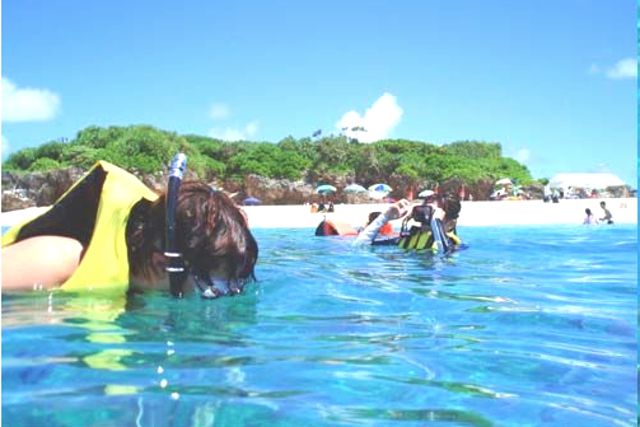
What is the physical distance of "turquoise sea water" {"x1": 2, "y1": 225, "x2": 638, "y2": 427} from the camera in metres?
1.66

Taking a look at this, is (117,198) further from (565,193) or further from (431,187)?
(565,193)

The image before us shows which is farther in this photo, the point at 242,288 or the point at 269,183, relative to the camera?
the point at 269,183

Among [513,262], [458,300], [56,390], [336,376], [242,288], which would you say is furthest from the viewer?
[513,262]

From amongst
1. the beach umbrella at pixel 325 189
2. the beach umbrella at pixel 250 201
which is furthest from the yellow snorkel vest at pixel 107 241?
the beach umbrella at pixel 325 189

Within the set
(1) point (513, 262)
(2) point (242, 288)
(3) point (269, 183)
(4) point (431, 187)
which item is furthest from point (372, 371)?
(4) point (431, 187)

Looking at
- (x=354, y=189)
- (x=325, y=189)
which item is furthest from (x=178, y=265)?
(x=354, y=189)

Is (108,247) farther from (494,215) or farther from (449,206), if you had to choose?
(494,215)

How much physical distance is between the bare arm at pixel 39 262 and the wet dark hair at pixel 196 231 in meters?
0.22

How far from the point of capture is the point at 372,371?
6.66ft

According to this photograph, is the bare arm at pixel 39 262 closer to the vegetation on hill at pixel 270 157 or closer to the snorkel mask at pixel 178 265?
the snorkel mask at pixel 178 265

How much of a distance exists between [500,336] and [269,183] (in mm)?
32300

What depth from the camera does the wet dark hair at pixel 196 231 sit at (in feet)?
8.42

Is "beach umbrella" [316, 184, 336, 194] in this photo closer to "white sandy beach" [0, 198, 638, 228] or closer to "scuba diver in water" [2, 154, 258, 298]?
"white sandy beach" [0, 198, 638, 228]

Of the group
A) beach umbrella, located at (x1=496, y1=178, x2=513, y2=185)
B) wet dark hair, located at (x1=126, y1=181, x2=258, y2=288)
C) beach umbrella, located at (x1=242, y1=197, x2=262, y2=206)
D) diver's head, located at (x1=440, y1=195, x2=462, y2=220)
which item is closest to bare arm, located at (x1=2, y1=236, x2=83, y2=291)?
wet dark hair, located at (x1=126, y1=181, x2=258, y2=288)
